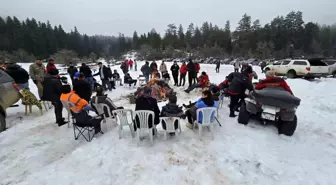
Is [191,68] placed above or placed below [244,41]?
below

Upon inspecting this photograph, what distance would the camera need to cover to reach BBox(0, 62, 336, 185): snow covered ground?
119 inches

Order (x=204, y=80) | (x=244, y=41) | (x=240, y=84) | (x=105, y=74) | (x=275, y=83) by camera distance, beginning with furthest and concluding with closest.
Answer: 1. (x=244, y=41)
2. (x=105, y=74)
3. (x=204, y=80)
4. (x=240, y=84)
5. (x=275, y=83)

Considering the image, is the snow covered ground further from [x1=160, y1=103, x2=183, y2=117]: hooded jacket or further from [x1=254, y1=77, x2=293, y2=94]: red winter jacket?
[x1=254, y1=77, x2=293, y2=94]: red winter jacket

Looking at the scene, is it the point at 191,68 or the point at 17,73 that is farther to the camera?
the point at 191,68

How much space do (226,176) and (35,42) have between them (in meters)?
73.2

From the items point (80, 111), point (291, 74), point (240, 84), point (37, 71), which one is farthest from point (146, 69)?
point (291, 74)

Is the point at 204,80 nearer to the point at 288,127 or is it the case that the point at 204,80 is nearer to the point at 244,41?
the point at 288,127

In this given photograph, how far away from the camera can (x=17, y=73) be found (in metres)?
7.11

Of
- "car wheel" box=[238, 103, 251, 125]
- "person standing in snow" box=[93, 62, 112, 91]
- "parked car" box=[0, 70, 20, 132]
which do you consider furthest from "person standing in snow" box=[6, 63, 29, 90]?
"car wheel" box=[238, 103, 251, 125]

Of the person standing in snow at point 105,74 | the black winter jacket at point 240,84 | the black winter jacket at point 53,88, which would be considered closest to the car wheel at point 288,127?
the black winter jacket at point 240,84

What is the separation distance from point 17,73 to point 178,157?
7410 mm

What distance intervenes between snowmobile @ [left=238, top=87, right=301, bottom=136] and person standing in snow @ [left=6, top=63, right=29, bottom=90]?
8430 millimetres

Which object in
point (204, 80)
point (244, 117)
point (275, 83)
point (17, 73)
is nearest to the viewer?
point (275, 83)

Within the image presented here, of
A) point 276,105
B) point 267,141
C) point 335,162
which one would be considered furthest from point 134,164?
point 335,162
